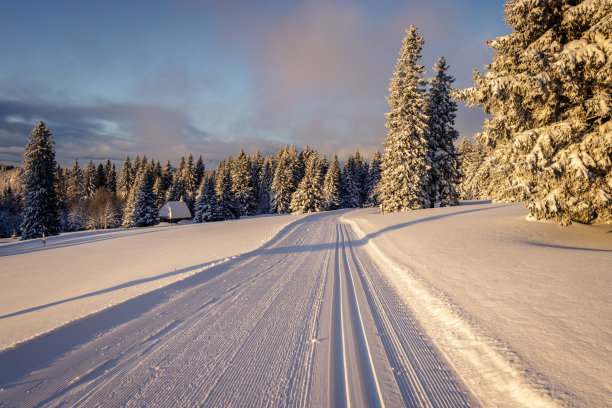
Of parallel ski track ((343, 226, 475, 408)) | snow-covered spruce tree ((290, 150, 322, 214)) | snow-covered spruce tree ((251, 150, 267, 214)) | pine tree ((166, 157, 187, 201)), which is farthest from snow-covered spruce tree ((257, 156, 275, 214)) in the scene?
parallel ski track ((343, 226, 475, 408))

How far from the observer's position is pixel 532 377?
2.47 m

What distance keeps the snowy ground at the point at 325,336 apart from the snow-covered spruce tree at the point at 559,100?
2340 millimetres

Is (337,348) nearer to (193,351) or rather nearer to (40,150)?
(193,351)

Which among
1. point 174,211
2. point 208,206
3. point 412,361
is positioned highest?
point 208,206

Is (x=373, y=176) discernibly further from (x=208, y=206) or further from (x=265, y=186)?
(x=208, y=206)

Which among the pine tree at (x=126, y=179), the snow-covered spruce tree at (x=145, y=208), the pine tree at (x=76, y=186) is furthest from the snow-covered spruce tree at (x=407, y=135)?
the pine tree at (x=126, y=179)

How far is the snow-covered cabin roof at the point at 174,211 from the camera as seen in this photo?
154 feet

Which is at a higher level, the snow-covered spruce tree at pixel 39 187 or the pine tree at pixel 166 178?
the pine tree at pixel 166 178

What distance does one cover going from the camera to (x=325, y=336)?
11.2ft

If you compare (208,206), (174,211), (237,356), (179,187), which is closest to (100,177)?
(179,187)

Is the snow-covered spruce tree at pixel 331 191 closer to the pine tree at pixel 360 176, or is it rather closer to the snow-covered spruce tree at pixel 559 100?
the pine tree at pixel 360 176

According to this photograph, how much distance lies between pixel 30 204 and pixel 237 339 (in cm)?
3718

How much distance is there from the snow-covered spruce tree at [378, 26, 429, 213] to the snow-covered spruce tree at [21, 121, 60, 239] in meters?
36.3

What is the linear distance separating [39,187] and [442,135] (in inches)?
1690
